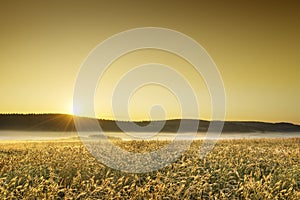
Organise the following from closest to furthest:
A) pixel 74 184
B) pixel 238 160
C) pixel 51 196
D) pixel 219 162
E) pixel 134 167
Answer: pixel 51 196, pixel 74 184, pixel 134 167, pixel 219 162, pixel 238 160

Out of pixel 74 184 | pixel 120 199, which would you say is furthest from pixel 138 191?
pixel 74 184

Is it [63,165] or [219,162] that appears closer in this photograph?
[63,165]

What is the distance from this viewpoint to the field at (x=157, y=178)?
9.82 metres

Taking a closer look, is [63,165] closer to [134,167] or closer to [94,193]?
[134,167]

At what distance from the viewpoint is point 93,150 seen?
1559 cm

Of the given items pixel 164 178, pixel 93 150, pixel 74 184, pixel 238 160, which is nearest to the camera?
pixel 74 184

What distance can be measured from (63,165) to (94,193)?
317cm

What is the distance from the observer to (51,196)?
9219 mm

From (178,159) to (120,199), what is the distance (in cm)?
464

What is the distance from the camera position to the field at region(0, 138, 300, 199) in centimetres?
982

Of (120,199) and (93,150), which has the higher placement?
(93,150)

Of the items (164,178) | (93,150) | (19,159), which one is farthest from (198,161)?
(19,159)

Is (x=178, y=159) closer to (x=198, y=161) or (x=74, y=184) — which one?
(x=198, y=161)

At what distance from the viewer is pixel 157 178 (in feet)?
35.5
